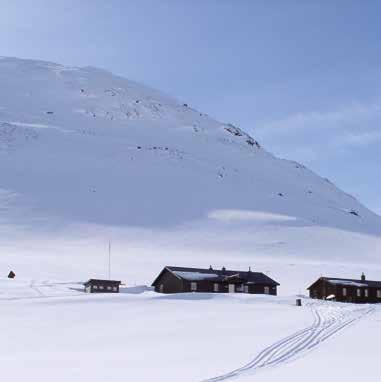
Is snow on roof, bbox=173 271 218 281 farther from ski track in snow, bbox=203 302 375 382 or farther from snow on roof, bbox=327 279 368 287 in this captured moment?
ski track in snow, bbox=203 302 375 382

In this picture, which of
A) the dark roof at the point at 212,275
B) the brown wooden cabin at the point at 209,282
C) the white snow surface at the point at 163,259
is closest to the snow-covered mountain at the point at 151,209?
the white snow surface at the point at 163,259

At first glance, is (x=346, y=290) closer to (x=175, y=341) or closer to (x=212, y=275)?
(x=212, y=275)

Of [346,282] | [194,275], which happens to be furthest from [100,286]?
[346,282]

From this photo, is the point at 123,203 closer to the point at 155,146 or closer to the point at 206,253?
the point at 206,253

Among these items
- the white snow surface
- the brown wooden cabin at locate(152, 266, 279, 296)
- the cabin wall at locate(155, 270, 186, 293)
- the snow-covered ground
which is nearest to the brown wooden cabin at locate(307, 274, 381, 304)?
the white snow surface

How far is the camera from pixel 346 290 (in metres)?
75.0

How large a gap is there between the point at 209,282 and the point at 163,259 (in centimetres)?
2933

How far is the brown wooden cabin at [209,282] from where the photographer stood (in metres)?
68.3

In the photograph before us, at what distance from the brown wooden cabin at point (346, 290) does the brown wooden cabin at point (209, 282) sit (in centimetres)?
509

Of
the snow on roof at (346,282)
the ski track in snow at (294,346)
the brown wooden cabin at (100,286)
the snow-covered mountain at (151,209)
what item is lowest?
the ski track in snow at (294,346)

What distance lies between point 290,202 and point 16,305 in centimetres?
12235

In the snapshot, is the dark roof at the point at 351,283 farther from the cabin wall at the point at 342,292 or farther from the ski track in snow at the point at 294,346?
the ski track in snow at the point at 294,346

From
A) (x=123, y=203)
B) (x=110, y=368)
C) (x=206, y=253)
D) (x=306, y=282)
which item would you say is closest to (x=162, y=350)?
(x=110, y=368)

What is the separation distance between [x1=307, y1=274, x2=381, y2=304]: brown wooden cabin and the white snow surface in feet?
15.5
